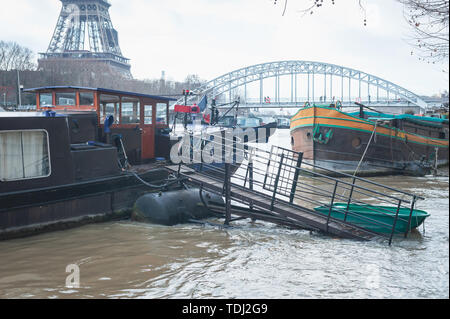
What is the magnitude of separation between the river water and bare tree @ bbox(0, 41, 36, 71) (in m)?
44.6

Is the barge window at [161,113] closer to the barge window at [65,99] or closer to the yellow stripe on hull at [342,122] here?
the barge window at [65,99]

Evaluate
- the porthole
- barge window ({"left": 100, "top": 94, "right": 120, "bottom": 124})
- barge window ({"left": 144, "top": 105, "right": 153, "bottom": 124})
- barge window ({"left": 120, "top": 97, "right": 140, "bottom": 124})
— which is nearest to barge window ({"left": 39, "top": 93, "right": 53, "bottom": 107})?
barge window ({"left": 100, "top": 94, "right": 120, "bottom": 124})

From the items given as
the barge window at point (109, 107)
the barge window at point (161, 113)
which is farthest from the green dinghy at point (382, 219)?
the barge window at point (109, 107)

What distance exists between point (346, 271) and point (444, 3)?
4.24 meters

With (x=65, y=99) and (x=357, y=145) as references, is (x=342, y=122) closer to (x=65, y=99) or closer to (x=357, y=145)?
(x=357, y=145)

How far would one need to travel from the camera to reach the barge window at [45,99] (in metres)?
11.9

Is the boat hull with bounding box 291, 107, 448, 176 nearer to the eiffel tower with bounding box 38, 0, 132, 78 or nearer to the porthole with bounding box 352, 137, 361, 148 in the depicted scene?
the porthole with bounding box 352, 137, 361, 148

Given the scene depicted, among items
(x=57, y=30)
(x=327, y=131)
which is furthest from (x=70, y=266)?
(x=57, y=30)

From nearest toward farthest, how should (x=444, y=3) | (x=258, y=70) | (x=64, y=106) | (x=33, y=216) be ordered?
(x=444, y=3)
(x=33, y=216)
(x=64, y=106)
(x=258, y=70)

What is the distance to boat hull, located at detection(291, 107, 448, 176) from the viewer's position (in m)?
20.6

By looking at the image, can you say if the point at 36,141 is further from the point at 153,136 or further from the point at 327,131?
the point at 327,131

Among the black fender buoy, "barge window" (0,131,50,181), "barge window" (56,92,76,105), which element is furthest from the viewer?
"barge window" (56,92,76,105)

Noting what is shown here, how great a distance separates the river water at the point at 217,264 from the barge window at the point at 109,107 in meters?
2.75
